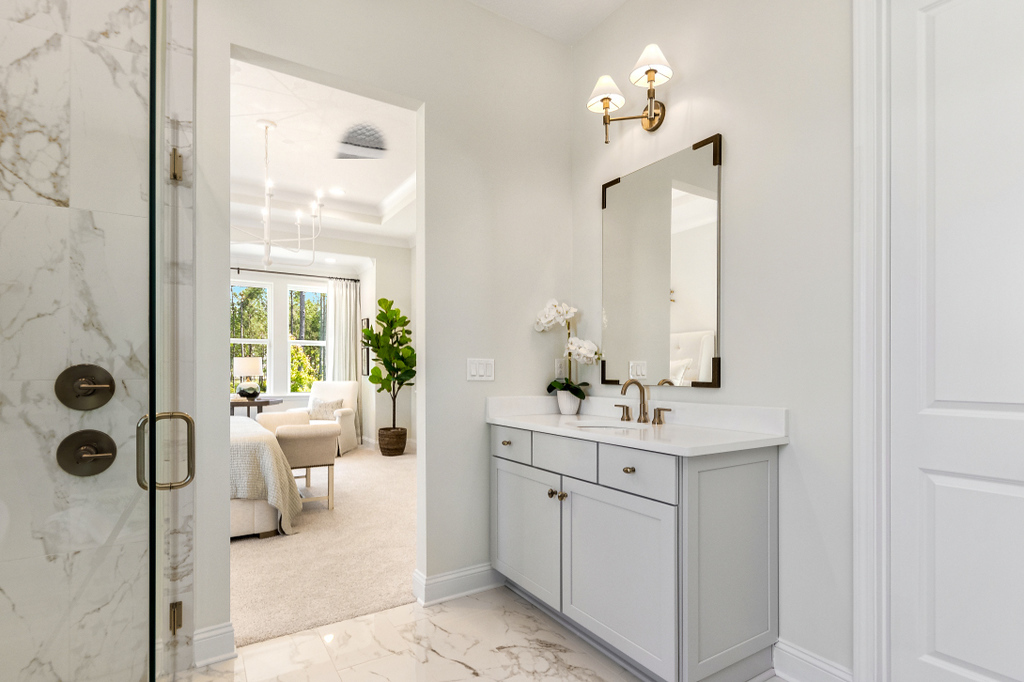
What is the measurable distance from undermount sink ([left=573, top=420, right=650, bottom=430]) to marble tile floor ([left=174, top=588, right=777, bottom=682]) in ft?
2.78

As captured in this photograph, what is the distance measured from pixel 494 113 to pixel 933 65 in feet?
5.99

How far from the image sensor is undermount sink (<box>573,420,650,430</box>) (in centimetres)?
222

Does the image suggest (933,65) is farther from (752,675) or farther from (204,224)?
(204,224)

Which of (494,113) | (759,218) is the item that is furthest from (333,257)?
(759,218)

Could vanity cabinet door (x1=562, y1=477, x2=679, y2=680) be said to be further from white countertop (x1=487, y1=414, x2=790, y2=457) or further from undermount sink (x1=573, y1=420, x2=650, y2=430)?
undermount sink (x1=573, y1=420, x2=650, y2=430)

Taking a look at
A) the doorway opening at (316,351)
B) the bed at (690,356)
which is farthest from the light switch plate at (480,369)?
the bed at (690,356)

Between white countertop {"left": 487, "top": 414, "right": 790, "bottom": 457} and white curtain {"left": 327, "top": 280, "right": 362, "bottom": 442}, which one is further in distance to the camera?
white curtain {"left": 327, "top": 280, "right": 362, "bottom": 442}

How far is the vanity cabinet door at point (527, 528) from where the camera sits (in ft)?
7.04

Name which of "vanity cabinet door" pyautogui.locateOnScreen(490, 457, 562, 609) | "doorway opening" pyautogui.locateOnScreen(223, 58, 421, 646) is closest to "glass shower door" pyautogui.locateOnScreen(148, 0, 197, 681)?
"doorway opening" pyautogui.locateOnScreen(223, 58, 421, 646)

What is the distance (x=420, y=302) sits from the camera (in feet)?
8.24

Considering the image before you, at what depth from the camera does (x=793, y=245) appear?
1.87 metres

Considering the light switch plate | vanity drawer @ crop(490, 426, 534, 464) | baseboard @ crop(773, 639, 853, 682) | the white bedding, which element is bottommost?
baseboard @ crop(773, 639, 853, 682)

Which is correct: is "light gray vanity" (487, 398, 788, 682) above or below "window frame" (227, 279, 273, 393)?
below

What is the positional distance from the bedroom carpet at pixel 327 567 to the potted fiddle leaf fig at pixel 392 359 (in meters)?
1.80
